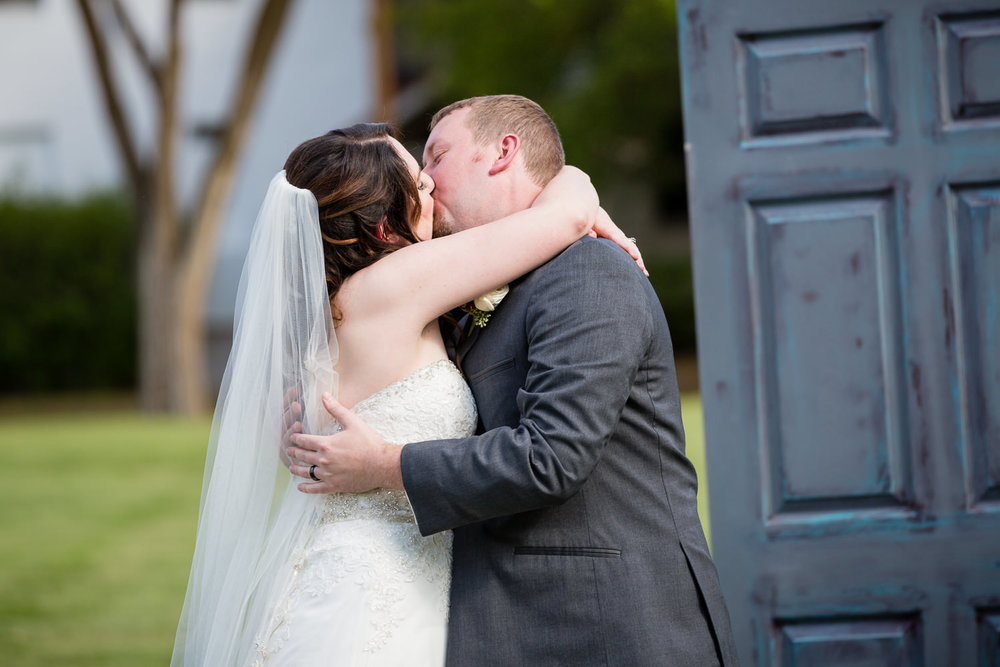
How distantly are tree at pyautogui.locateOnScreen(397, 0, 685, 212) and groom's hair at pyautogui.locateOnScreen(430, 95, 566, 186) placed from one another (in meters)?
12.5

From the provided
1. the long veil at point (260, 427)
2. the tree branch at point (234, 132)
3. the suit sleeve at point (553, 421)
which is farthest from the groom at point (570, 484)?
the tree branch at point (234, 132)

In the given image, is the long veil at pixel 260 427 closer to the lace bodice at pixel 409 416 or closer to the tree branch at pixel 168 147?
the lace bodice at pixel 409 416

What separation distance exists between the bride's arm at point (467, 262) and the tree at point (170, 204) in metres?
10.6

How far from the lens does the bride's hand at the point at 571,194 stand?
8.75ft

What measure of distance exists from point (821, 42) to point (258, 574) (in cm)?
231

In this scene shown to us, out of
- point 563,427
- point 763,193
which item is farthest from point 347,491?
point 763,193

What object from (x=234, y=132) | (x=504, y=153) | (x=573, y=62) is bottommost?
(x=504, y=153)

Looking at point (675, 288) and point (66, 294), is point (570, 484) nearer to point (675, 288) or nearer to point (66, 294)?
point (675, 288)

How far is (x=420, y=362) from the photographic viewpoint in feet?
8.83

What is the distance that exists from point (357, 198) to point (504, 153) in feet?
1.37

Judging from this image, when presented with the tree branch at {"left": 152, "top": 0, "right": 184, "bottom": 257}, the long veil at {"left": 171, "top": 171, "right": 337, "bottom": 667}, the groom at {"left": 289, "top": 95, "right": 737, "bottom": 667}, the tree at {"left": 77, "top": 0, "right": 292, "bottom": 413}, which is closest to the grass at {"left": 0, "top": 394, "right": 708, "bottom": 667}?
the tree at {"left": 77, "top": 0, "right": 292, "bottom": 413}

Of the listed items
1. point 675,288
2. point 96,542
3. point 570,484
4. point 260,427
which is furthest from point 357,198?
point 675,288

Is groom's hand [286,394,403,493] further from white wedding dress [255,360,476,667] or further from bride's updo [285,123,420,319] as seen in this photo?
bride's updo [285,123,420,319]

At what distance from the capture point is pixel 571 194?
2.72 m
